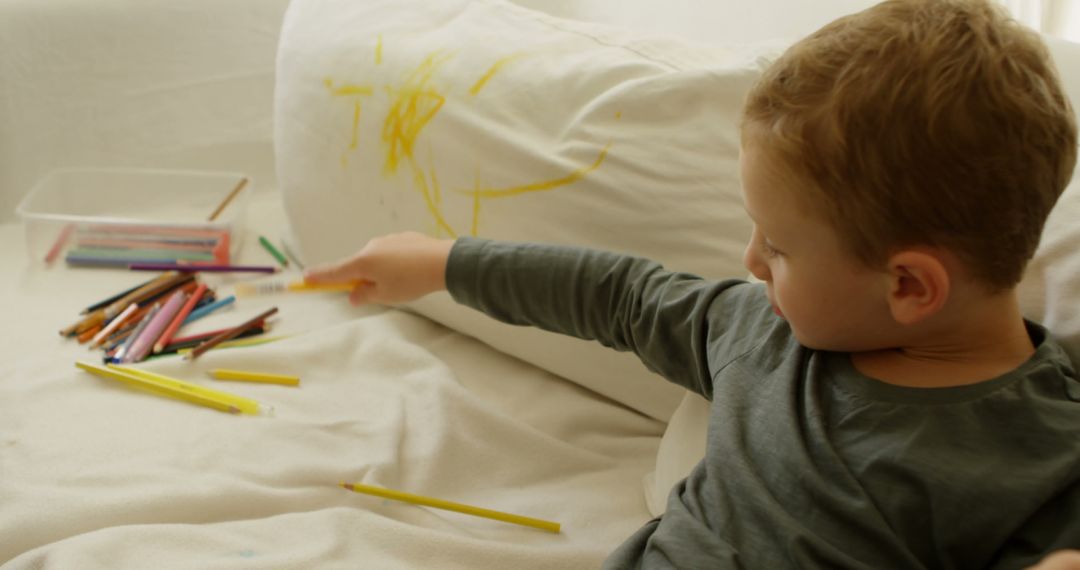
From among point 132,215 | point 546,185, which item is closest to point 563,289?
point 546,185

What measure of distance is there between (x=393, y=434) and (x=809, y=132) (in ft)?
1.61

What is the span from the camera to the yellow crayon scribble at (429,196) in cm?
101

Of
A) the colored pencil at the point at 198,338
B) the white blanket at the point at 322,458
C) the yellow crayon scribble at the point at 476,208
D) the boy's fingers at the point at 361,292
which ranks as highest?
the yellow crayon scribble at the point at 476,208

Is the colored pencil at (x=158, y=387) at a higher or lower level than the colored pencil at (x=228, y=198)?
higher

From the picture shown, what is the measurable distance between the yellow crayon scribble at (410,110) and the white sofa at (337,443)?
0.19 meters

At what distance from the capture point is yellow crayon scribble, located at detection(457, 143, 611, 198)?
36.0 inches

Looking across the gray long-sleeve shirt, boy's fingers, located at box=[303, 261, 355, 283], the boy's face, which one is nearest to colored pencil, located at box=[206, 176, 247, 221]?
boy's fingers, located at box=[303, 261, 355, 283]

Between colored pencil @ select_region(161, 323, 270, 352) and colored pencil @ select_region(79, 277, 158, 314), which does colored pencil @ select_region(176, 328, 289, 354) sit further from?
colored pencil @ select_region(79, 277, 158, 314)

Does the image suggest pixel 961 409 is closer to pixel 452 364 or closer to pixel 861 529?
pixel 861 529

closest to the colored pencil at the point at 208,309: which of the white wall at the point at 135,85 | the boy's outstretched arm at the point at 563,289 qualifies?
the boy's outstretched arm at the point at 563,289

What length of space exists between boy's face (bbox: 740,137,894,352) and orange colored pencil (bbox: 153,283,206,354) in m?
0.68

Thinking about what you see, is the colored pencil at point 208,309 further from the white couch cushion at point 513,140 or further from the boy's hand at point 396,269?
the boy's hand at point 396,269

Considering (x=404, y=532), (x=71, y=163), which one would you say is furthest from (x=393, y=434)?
(x=71, y=163)

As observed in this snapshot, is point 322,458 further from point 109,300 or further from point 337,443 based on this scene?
point 109,300
